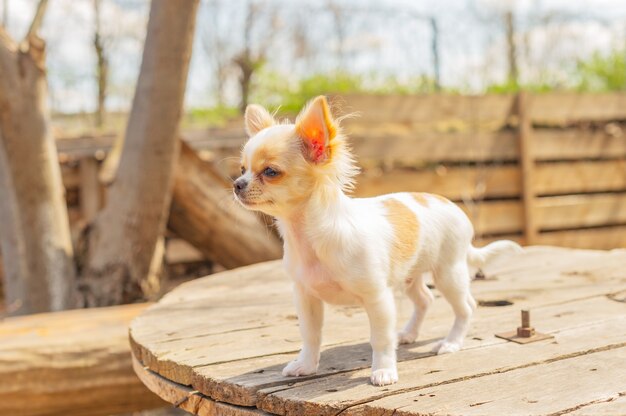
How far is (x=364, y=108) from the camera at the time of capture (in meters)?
5.99

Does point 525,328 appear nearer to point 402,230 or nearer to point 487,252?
point 487,252

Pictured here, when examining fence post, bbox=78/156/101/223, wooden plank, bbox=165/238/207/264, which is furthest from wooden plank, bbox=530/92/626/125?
fence post, bbox=78/156/101/223

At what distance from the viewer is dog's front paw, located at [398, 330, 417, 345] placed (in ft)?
7.43

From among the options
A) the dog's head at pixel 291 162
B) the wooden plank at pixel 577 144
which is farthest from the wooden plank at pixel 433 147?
the dog's head at pixel 291 162

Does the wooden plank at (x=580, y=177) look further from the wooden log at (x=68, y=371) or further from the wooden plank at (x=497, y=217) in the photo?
the wooden log at (x=68, y=371)

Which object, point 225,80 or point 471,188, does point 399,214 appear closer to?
point 471,188

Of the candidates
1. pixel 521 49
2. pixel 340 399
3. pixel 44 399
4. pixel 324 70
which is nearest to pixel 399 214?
pixel 340 399

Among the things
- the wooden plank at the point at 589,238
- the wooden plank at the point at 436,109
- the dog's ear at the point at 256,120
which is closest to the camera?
the dog's ear at the point at 256,120

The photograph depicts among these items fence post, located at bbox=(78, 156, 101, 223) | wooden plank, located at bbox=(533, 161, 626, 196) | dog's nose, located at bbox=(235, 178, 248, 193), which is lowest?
wooden plank, located at bbox=(533, 161, 626, 196)

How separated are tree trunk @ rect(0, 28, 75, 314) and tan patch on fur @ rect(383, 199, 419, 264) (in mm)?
2817

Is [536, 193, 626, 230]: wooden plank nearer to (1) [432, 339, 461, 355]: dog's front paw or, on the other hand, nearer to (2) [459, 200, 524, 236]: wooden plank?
(2) [459, 200, 524, 236]: wooden plank

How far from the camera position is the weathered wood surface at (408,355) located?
1639 millimetres

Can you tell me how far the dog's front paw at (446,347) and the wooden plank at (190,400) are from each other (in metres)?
0.60

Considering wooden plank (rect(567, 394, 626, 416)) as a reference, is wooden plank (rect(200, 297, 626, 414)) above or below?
below
